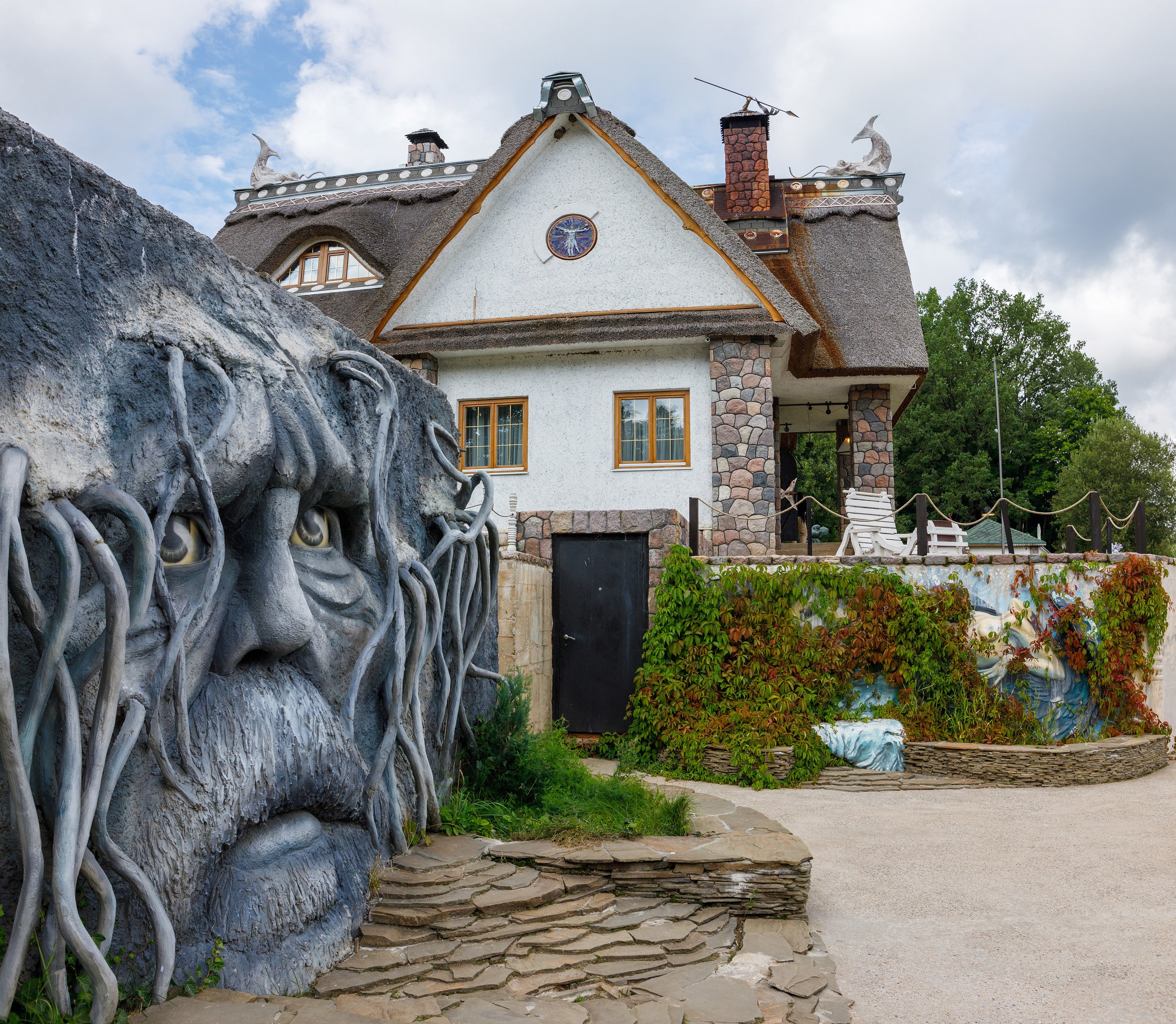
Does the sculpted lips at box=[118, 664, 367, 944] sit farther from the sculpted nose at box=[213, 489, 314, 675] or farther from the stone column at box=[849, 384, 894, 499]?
the stone column at box=[849, 384, 894, 499]

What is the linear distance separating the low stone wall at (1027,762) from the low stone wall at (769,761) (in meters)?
1.10

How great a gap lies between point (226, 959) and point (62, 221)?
2184 millimetres

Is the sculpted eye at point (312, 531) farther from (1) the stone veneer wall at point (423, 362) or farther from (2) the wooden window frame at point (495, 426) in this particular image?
(1) the stone veneer wall at point (423, 362)

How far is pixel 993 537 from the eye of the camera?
21.5 m

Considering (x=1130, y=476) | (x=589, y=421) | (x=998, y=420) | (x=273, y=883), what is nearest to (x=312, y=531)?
(x=273, y=883)

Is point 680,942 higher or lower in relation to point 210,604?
lower

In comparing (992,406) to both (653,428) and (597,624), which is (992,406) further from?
(597,624)

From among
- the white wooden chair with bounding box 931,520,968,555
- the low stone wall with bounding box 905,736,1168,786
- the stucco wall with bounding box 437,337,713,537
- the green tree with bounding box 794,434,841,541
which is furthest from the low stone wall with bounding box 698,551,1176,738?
the green tree with bounding box 794,434,841,541

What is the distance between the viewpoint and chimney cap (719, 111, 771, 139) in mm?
14852

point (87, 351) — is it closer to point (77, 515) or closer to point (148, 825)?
point (77, 515)

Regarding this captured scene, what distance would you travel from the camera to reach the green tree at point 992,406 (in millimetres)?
29047

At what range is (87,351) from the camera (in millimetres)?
2674

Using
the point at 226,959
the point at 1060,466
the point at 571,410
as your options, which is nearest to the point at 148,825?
the point at 226,959

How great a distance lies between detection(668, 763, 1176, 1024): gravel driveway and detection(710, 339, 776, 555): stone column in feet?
12.6
